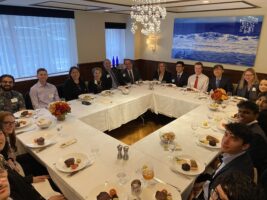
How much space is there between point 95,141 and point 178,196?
104 cm

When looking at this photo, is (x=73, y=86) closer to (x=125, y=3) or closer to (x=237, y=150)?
(x=125, y=3)

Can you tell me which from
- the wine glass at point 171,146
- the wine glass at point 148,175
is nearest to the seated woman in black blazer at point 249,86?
the wine glass at point 171,146

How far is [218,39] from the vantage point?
16.1 ft

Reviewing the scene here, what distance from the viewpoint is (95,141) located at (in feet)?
6.70

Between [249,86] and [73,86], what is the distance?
3291mm

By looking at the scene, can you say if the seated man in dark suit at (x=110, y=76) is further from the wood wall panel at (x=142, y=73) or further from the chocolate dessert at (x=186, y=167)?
the chocolate dessert at (x=186, y=167)

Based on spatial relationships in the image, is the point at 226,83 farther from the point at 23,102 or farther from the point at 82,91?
the point at 23,102

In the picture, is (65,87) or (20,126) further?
(65,87)

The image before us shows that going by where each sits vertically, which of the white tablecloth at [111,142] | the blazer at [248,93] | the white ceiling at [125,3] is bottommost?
the white tablecloth at [111,142]

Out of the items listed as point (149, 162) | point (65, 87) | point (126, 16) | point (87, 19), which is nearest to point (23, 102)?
point (65, 87)

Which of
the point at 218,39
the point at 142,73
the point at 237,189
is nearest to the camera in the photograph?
the point at 237,189

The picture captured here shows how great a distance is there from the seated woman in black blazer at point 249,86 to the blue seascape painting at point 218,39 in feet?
3.80

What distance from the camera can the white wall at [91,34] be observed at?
206 inches

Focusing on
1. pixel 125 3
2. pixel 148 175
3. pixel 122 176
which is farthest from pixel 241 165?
pixel 125 3
